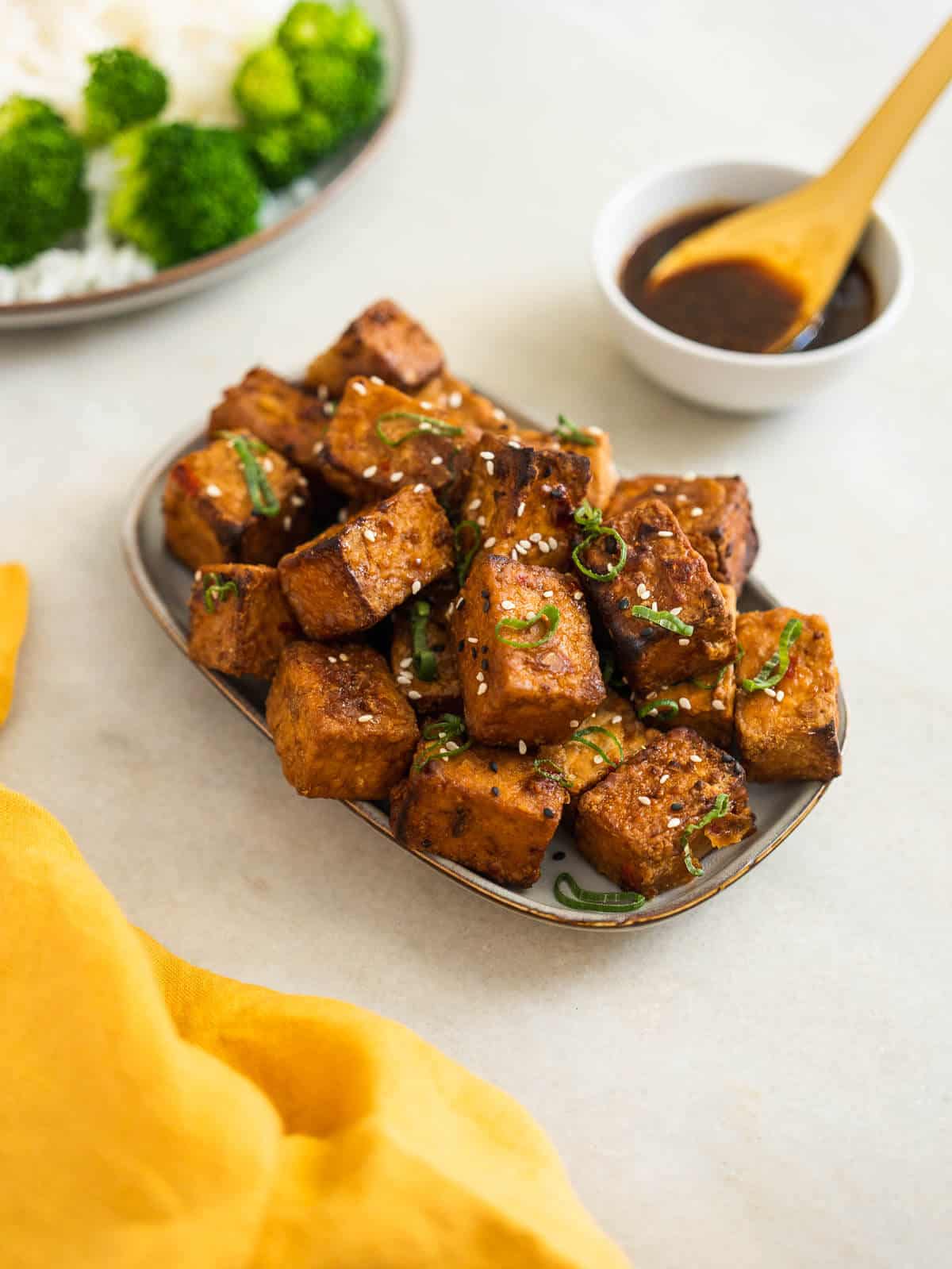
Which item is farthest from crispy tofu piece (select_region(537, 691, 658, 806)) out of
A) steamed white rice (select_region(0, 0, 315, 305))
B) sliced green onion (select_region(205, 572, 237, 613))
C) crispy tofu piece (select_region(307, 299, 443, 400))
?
steamed white rice (select_region(0, 0, 315, 305))

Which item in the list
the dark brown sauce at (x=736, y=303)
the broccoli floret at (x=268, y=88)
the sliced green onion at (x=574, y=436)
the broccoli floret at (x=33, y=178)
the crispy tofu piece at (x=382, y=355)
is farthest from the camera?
the broccoli floret at (x=268, y=88)

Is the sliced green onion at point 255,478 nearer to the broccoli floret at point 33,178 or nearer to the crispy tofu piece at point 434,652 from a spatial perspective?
the crispy tofu piece at point 434,652

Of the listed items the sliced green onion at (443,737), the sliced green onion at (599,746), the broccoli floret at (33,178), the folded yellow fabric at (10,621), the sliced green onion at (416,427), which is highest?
the sliced green onion at (416,427)

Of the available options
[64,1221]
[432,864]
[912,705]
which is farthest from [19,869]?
[912,705]

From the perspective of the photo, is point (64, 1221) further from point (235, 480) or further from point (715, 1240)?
point (235, 480)

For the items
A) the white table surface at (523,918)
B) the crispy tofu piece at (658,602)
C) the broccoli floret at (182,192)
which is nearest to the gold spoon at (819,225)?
the white table surface at (523,918)

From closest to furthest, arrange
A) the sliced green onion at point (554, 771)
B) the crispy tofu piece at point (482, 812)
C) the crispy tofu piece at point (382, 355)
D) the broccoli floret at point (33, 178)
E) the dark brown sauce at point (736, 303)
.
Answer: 1. the crispy tofu piece at point (482, 812)
2. the sliced green onion at point (554, 771)
3. the crispy tofu piece at point (382, 355)
4. the dark brown sauce at point (736, 303)
5. the broccoli floret at point (33, 178)
